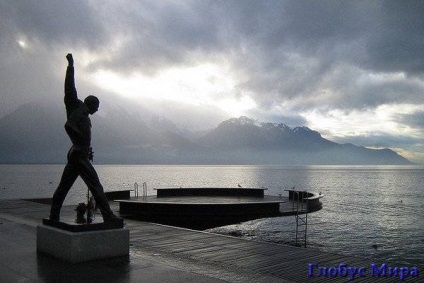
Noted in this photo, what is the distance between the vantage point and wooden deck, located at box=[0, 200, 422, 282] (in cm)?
789

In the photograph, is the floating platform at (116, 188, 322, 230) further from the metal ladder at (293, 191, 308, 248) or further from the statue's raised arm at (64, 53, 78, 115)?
the statue's raised arm at (64, 53, 78, 115)

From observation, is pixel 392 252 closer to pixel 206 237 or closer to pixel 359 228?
pixel 359 228

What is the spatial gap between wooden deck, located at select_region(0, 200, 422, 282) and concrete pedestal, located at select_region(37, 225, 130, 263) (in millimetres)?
531

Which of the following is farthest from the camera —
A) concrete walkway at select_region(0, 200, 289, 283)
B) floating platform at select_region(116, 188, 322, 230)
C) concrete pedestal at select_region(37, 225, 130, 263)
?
floating platform at select_region(116, 188, 322, 230)

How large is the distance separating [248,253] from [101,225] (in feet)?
12.4

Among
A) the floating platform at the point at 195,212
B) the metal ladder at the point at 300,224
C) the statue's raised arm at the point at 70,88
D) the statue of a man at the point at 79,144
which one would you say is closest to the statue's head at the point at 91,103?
the statue of a man at the point at 79,144

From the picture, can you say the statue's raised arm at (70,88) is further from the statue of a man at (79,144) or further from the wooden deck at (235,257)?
the wooden deck at (235,257)

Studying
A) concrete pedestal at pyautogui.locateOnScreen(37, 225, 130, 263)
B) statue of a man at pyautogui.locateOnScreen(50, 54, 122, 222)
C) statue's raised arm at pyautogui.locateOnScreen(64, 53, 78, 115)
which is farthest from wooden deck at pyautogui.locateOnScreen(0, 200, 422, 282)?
statue's raised arm at pyautogui.locateOnScreen(64, 53, 78, 115)

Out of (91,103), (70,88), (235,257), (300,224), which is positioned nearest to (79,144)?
(91,103)

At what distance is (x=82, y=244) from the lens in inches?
334

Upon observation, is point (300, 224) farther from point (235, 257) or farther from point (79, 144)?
point (79, 144)

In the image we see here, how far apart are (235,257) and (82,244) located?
143 inches

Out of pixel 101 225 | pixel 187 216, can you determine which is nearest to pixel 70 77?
pixel 101 225

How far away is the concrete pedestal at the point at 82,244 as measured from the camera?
845cm
